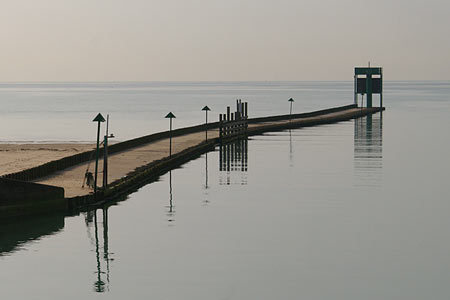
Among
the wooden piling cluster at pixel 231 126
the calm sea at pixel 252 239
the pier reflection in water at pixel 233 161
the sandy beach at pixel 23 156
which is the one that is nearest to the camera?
the calm sea at pixel 252 239

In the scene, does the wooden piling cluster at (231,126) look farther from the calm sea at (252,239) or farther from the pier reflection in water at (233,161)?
the calm sea at (252,239)

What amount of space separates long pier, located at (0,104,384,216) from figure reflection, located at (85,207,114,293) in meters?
1.14

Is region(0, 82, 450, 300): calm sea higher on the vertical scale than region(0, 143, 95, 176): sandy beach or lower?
lower

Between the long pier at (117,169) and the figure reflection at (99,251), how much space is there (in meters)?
1.14

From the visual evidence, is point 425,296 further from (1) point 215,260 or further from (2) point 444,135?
(2) point 444,135

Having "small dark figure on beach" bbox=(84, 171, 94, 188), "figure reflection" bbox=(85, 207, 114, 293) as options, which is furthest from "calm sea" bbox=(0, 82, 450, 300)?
"small dark figure on beach" bbox=(84, 171, 94, 188)

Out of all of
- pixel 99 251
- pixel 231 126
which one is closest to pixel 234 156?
pixel 231 126

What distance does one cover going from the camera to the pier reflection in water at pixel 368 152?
48500 mm

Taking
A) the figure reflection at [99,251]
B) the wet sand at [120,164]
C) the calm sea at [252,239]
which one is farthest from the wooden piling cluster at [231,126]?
the figure reflection at [99,251]

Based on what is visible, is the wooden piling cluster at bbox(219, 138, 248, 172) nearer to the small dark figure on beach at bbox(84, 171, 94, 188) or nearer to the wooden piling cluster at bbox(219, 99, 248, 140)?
the wooden piling cluster at bbox(219, 99, 248, 140)

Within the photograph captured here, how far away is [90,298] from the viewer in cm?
2286

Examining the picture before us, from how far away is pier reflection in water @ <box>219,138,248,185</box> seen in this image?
47812mm

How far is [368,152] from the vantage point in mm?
64938

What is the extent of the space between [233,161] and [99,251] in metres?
28.7
